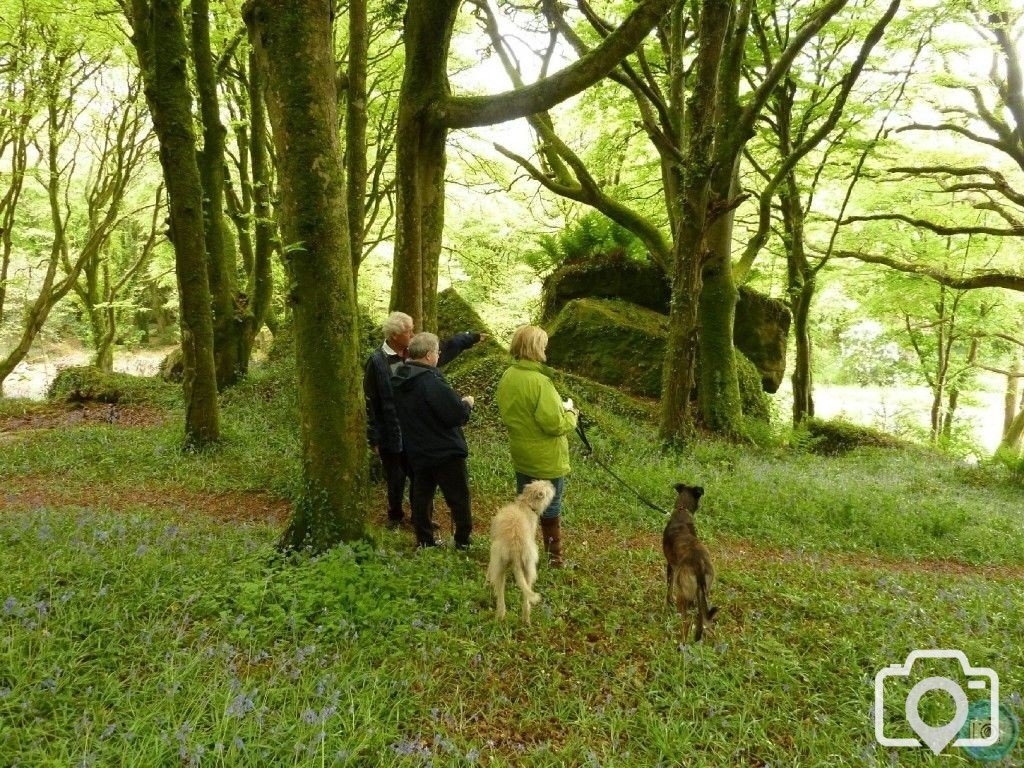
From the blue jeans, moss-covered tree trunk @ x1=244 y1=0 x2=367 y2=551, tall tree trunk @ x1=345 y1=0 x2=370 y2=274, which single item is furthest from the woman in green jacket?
tall tree trunk @ x1=345 y1=0 x2=370 y2=274

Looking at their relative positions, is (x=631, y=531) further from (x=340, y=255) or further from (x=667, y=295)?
(x=667, y=295)

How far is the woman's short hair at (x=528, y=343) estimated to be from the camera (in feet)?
17.3

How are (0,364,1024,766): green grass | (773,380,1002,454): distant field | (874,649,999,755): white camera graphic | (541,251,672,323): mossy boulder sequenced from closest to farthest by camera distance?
A: (0,364,1024,766): green grass → (874,649,999,755): white camera graphic → (541,251,672,323): mossy boulder → (773,380,1002,454): distant field

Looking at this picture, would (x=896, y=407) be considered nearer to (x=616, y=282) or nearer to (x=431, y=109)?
(x=616, y=282)

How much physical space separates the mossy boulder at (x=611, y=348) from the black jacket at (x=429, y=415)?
955 centimetres

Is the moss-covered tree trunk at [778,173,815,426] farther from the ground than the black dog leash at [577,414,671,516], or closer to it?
farther from the ground

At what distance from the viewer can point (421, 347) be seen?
17.9 ft

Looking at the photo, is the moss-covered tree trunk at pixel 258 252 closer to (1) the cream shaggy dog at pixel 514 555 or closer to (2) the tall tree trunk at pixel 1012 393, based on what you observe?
(1) the cream shaggy dog at pixel 514 555

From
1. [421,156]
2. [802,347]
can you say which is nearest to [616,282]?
[802,347]

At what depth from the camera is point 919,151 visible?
61.5 feet

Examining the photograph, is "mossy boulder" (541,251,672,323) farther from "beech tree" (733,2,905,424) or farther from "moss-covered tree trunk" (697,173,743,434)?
"moss-covered tree trunk" (697,173,743,434)

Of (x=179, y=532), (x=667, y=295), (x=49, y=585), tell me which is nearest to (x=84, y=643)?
(x=49, y=585)

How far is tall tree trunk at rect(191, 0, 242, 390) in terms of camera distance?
1072 centimetres

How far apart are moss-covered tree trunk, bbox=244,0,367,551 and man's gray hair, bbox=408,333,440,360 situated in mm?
628
